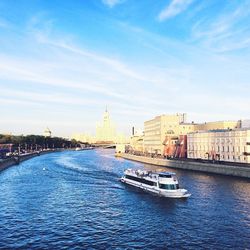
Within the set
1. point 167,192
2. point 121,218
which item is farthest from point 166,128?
point 121,218

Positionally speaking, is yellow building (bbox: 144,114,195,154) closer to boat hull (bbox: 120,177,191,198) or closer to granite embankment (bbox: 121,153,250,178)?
granite embankment (bbox: 121,153,250,178)

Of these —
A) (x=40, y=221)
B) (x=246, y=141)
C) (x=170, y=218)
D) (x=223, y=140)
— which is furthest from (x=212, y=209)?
(x=223, y=140)

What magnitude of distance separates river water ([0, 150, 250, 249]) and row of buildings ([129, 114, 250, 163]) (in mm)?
29601

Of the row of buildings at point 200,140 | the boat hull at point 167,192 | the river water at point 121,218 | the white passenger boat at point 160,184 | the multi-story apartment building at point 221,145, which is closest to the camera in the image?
the river water at point 121,218

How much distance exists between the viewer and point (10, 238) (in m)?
37.8

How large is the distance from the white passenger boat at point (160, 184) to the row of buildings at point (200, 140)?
35.6 m

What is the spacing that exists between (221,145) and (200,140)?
47.6 ft

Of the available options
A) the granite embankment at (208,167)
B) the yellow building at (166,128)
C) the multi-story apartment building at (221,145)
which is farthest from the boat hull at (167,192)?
the yellow building at (166,128)

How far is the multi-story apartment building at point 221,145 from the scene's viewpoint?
96.8 meters

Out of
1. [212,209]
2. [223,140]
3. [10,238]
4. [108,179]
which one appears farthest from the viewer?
[223,140]

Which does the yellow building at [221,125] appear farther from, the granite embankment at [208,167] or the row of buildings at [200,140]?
the granite embankment at [208,167]

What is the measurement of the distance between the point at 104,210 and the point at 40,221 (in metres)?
9.65

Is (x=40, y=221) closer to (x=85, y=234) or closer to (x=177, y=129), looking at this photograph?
(x=85, y=234)

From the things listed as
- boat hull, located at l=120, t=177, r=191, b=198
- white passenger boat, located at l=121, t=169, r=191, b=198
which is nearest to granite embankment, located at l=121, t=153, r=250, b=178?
white passenger boat, located at l=121, t=169, r=191, b=198
